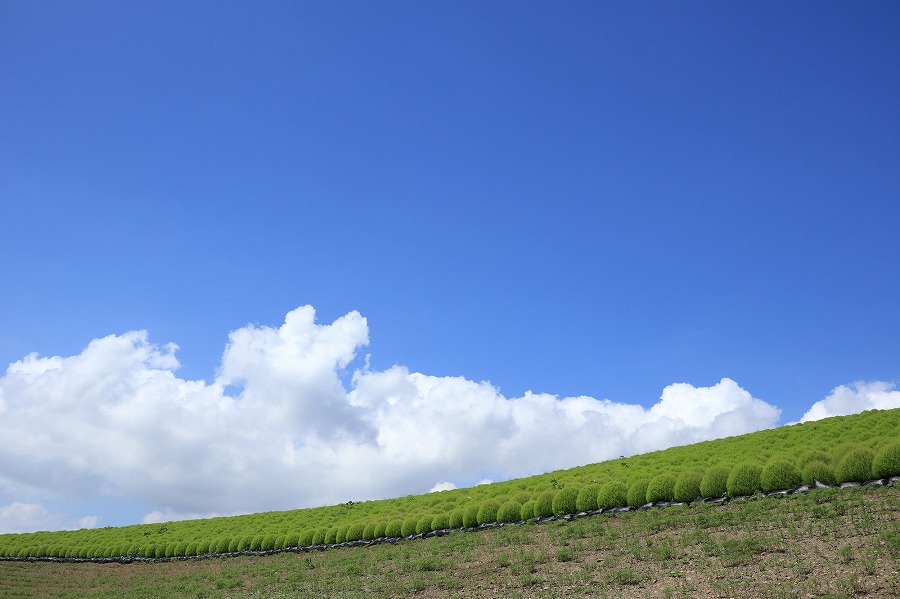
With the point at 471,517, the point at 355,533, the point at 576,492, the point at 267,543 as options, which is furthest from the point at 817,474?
the point at 267,543

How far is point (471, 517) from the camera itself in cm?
2522

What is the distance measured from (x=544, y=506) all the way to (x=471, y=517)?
11.6ft

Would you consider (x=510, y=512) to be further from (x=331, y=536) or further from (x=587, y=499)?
(x=331, y=536)

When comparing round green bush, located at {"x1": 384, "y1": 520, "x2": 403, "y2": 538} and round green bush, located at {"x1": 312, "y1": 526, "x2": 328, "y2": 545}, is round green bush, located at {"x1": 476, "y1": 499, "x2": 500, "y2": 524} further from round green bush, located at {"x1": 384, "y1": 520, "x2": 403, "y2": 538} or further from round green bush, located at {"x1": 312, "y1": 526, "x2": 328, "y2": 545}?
round green bush, located at {"x1": 312, "y1": 526, "x2": 328, "y2": 545}

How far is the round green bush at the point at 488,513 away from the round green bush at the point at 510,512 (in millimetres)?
310

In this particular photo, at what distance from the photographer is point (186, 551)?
39969 millimetres

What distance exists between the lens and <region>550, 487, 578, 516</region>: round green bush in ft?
74.2

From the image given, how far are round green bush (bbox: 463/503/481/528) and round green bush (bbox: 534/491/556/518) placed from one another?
297cm

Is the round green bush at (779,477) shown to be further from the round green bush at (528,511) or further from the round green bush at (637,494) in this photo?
the round green bush at (528,511)

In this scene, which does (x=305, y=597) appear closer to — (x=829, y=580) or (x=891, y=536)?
(x=829, y=580)

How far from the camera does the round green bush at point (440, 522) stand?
1040 inches

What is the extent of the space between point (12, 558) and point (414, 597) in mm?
53116

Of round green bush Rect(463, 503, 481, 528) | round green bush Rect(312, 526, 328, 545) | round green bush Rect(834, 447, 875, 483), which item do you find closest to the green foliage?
round green bush Rect(312, 526, 328, 545)

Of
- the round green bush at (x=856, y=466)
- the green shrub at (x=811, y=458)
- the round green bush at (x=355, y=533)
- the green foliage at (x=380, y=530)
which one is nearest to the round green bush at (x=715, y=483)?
the green shrub at (x=811, y=458)
